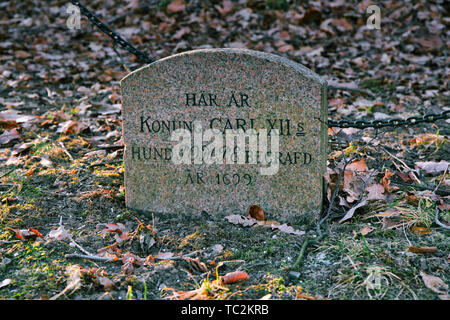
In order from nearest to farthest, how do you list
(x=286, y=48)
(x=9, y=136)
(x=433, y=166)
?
(x=433, y=166) < (x=9, y=136) < (x=286, y=48)

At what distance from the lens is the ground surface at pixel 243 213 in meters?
2.59

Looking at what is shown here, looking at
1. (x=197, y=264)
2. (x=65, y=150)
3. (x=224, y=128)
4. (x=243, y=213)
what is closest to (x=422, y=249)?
(x=243, y=213)

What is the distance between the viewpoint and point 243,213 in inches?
127

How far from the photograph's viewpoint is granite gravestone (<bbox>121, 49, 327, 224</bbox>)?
2.98 metres

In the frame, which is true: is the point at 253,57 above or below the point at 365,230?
above

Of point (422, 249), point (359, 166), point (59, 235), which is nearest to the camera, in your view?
point (422, 249)

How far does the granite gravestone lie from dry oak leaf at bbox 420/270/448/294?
82 cm

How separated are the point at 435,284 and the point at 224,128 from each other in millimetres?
1469

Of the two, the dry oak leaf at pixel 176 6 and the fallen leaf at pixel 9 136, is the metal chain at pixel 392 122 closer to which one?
the fallen leaf at pixel 9 136

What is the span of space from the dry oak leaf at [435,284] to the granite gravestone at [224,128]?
815 mm

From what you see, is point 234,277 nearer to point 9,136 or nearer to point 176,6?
point 9,136

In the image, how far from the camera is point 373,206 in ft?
10.4

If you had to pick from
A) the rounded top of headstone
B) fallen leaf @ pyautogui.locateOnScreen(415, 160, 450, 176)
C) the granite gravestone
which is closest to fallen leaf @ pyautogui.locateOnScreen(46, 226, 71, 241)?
the granite gravestone

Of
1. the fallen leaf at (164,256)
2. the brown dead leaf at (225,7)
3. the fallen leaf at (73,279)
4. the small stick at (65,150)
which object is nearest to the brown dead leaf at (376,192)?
the fallen leaf at (164,256)
